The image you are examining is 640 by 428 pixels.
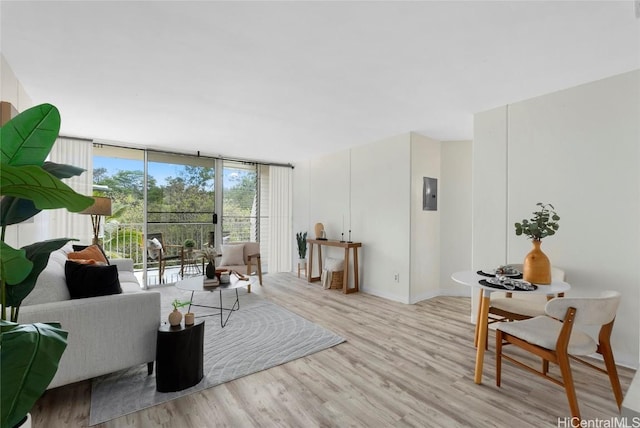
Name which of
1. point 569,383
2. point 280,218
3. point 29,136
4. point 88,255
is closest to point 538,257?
point 569,383

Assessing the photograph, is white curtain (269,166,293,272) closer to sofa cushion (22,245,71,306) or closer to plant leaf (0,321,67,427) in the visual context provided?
sofa cushion (22,245,71,306)

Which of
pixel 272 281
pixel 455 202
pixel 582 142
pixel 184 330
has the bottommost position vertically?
pixel 272 281

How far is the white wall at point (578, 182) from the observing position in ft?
7.57

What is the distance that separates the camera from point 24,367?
0.78 meters

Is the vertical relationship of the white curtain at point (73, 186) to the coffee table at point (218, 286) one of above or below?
above

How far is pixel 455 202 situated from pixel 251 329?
3416 millimetres

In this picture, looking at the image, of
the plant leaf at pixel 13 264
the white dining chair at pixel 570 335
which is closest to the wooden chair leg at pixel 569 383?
the white dining chair at pixel 570 335

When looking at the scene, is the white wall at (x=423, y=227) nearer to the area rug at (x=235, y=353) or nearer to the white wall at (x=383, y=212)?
the white wall at (x=383, y=212)

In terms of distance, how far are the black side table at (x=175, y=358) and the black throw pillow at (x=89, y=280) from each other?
0.48 meters

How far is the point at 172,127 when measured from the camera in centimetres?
374

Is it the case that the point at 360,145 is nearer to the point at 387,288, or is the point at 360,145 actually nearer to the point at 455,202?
the point at 455,202

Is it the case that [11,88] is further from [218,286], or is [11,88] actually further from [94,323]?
[218,286]

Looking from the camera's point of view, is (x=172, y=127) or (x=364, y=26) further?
(x=172, y=127)

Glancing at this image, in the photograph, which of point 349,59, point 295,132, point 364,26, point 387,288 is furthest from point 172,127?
point 387,288
